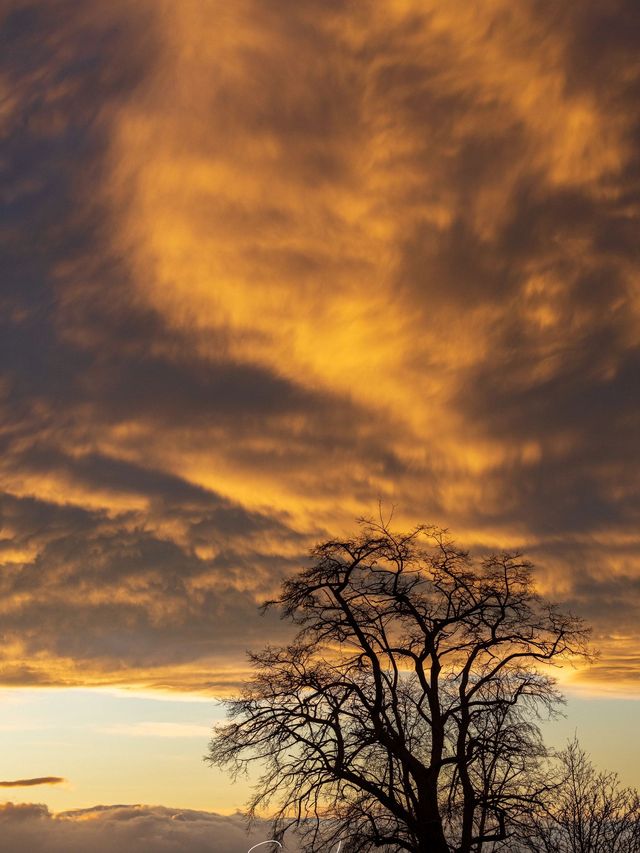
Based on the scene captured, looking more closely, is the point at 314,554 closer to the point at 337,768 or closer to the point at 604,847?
the point at 337,768

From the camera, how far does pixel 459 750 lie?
30141 mm

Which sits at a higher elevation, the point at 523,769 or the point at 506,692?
the point at 506,692

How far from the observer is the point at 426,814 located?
2886 cm

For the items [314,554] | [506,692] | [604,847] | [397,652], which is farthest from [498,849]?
[604,847]

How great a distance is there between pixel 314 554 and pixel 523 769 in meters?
9.58

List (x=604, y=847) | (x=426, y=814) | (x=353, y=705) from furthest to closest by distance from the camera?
(x=604, y=847)
(x=353, y=705)
(x=426, y=814)

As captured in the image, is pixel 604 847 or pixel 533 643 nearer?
pixel 533 643

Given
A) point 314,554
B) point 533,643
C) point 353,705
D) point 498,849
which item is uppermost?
point 314,554

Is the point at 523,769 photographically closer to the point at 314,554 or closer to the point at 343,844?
the point at 343,844

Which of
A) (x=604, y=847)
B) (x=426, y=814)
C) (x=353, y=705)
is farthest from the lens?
(x=604, y=847)

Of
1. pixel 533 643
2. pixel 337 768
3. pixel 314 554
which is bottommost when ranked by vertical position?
pixel 337 768

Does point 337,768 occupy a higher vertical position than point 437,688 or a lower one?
lower

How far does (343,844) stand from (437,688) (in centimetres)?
573

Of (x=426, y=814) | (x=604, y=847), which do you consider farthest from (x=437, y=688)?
(x=604, y=847)
